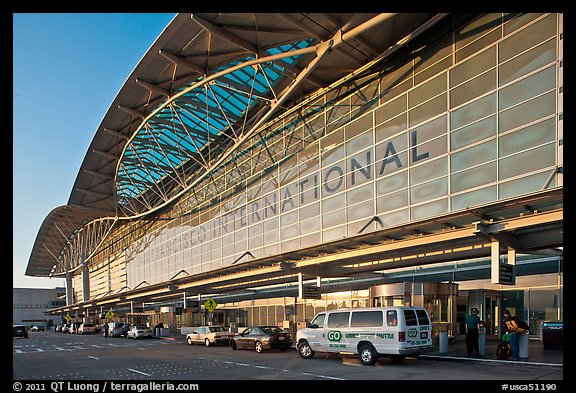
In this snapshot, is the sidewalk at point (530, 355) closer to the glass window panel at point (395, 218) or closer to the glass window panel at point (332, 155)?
the glass window panel at point (395, 218)

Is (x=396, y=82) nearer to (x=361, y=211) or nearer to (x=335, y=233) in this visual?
(x=361, y=211)

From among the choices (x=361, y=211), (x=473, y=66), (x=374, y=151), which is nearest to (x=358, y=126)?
(x=374, y=151)

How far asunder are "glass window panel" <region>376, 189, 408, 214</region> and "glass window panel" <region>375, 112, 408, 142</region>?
8.98 feet

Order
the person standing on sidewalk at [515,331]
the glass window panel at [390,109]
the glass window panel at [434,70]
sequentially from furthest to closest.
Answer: the glass window panel at [390,109] < the glass window panel at [434,70] < the person standing on sidewalk at [515,331]

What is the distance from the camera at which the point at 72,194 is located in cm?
6262

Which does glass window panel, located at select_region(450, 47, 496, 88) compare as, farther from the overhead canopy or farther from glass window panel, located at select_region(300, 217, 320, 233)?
glass window panel, located at select_region(300, 217, 320, 233)

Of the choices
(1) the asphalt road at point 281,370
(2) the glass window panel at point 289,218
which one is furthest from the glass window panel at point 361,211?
(1) the asphalt road at point 281,370

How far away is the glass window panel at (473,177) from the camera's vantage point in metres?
18.4

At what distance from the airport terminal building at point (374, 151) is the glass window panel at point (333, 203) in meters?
0.10

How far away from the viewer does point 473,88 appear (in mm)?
19547

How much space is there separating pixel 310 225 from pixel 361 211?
4.77m

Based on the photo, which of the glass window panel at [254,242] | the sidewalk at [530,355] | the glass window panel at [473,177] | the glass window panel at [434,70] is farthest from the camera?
the glass window panel at [254,242]
